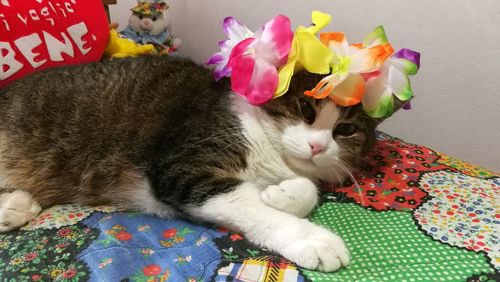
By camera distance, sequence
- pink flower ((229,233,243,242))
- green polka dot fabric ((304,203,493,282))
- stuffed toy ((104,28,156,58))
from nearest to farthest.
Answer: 1. green polka dot fabric ((304,203,493,282))
2. pink flower ((229,233,243,242))
3. stuffed toy ((104,28,156,58))

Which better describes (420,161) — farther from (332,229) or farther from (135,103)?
(135,103)

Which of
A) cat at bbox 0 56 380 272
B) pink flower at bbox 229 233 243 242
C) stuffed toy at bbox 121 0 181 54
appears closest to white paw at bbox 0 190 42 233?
cat at bbox 0 56 380 272

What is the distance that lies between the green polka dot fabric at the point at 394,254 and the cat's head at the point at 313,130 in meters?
0.15

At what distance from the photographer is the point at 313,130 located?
1061 mm

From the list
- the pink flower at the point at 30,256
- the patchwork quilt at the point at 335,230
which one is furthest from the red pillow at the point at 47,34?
the pink flower at the point at 30,256

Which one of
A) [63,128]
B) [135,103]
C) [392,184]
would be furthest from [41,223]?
[392,184]

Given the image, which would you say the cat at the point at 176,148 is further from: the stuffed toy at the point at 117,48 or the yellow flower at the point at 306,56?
the stuffed toy at the point at 117,48

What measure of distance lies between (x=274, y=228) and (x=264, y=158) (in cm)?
23

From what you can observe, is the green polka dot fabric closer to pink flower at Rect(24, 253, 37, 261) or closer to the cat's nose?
the cat's nose

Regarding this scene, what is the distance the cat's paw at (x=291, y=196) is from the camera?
3.21ft

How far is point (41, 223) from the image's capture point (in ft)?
3.41

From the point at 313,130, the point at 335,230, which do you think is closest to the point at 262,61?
the point at 313,130

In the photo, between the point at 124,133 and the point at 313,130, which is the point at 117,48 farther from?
the point at 313,130

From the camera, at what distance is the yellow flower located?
999 mm
